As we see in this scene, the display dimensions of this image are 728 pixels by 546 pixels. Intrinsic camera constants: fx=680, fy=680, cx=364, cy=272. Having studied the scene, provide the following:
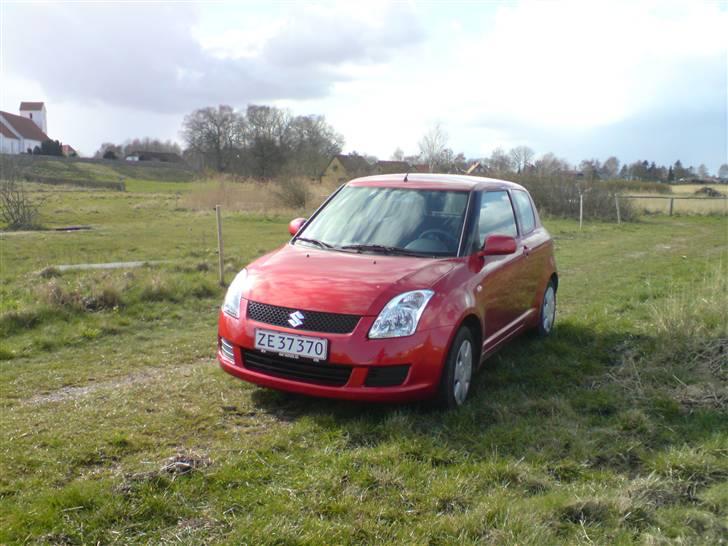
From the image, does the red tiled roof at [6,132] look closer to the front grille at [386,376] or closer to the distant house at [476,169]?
the distant house at [476,169]

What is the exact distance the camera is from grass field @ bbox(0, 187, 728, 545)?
3.38 m

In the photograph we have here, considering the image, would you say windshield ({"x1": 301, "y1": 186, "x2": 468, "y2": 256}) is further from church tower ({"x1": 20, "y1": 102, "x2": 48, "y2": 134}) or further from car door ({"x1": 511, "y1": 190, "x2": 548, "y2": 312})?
church tower ({"x1": 20, "y1": 102, "x2": 48, "y2": 134})

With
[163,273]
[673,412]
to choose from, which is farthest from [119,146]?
[673,412]

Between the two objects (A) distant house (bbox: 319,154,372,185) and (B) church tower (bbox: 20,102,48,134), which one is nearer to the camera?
(A) distant house (bbox: 319,154,372,185)

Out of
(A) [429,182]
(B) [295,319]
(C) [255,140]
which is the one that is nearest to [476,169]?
(A) [429,182]

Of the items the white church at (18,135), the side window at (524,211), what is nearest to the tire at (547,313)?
the side window at (524,211)

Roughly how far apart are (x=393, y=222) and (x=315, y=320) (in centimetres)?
161

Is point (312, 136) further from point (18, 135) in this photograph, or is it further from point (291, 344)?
point (291, 344)

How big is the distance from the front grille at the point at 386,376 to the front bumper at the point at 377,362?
14 millimetres

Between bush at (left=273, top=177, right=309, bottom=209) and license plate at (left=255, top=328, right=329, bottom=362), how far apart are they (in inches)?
1120

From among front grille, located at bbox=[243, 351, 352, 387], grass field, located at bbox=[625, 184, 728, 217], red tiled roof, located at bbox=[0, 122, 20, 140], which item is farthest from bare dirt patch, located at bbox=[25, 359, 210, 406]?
red tiled roof, located at bbox=[0, 122, 20, 140]

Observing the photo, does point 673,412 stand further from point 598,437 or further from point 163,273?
point 163,273

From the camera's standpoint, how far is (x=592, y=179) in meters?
33.5

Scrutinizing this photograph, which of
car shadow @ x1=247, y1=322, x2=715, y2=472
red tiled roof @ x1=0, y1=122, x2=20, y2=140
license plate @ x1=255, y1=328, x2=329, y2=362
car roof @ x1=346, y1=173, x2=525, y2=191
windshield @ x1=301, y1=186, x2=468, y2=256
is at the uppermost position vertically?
red tiled roof @ x1=0, y1=122, x2=20, y2=140
